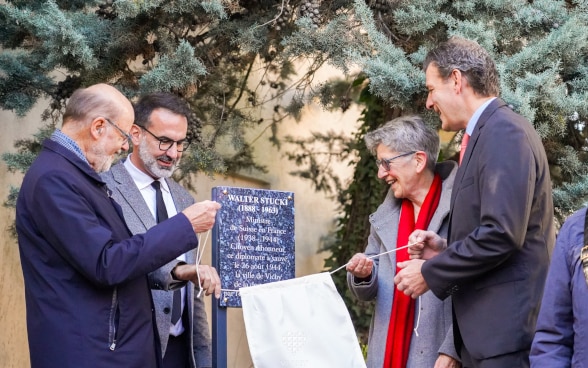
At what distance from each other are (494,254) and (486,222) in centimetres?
13

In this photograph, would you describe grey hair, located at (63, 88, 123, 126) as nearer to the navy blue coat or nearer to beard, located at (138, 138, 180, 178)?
the navy blue coat

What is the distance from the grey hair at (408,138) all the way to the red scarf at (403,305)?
0.50 ft

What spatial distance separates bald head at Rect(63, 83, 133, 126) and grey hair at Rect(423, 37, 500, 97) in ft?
4.44

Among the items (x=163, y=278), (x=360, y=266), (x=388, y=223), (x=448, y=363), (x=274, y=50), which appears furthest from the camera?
(x=274, y=50)

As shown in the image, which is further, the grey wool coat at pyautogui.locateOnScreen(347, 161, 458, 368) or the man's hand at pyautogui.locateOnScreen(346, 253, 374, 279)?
the man's hand at pyautogui.locateOnScreen(346, 253, 374, 279)

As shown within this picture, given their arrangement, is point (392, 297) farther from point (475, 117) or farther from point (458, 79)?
point (458, 79)

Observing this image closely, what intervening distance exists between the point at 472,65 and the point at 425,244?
796mm

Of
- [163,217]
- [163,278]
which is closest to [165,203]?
[163,217]

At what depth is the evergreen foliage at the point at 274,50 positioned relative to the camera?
4902mm

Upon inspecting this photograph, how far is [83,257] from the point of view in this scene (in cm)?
362

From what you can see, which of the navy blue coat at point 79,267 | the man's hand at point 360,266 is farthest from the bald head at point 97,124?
the man's hand at point 360,266

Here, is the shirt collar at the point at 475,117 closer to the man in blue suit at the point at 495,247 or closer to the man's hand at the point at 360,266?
the man in blue suit at the point at 495,247

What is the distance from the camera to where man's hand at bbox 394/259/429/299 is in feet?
13.0

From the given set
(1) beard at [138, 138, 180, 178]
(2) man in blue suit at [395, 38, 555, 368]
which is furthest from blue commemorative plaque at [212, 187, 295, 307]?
(2) man in blue suit at [395, 38, 555, 368]
